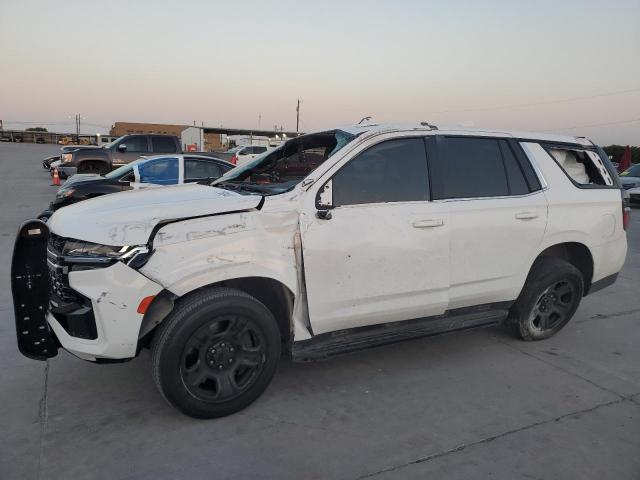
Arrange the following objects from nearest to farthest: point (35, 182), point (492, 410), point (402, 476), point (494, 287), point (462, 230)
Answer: point (402, 476) → point (492, 410) → point (462, 230) → point (494, 287) → point (35, 182)

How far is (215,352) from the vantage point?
9.96ft

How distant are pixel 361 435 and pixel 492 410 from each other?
97cm

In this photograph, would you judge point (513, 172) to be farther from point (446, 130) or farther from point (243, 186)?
point (243, 186)

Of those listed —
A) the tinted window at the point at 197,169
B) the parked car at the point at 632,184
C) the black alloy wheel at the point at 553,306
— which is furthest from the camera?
the parked car at the point at 632,184

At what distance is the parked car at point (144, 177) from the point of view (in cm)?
893

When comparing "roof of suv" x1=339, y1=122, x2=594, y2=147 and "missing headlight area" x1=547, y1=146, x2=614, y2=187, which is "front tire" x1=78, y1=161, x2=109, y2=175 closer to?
"roof of suv" x1=339, y1=122, x2=594, y2=147

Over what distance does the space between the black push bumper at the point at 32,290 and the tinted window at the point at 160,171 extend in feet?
21.9

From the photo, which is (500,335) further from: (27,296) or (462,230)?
(27,296)

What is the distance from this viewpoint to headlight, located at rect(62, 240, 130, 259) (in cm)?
275

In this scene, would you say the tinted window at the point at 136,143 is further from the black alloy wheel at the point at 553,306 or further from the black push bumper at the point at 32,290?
the black alloy wheel at the point at 553,306

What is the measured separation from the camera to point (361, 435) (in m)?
2.97

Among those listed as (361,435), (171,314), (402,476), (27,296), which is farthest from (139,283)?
(402,476)

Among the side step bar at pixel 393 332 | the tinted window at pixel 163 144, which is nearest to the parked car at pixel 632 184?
the side step bar at pixel 393 332

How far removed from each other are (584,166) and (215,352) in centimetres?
384
